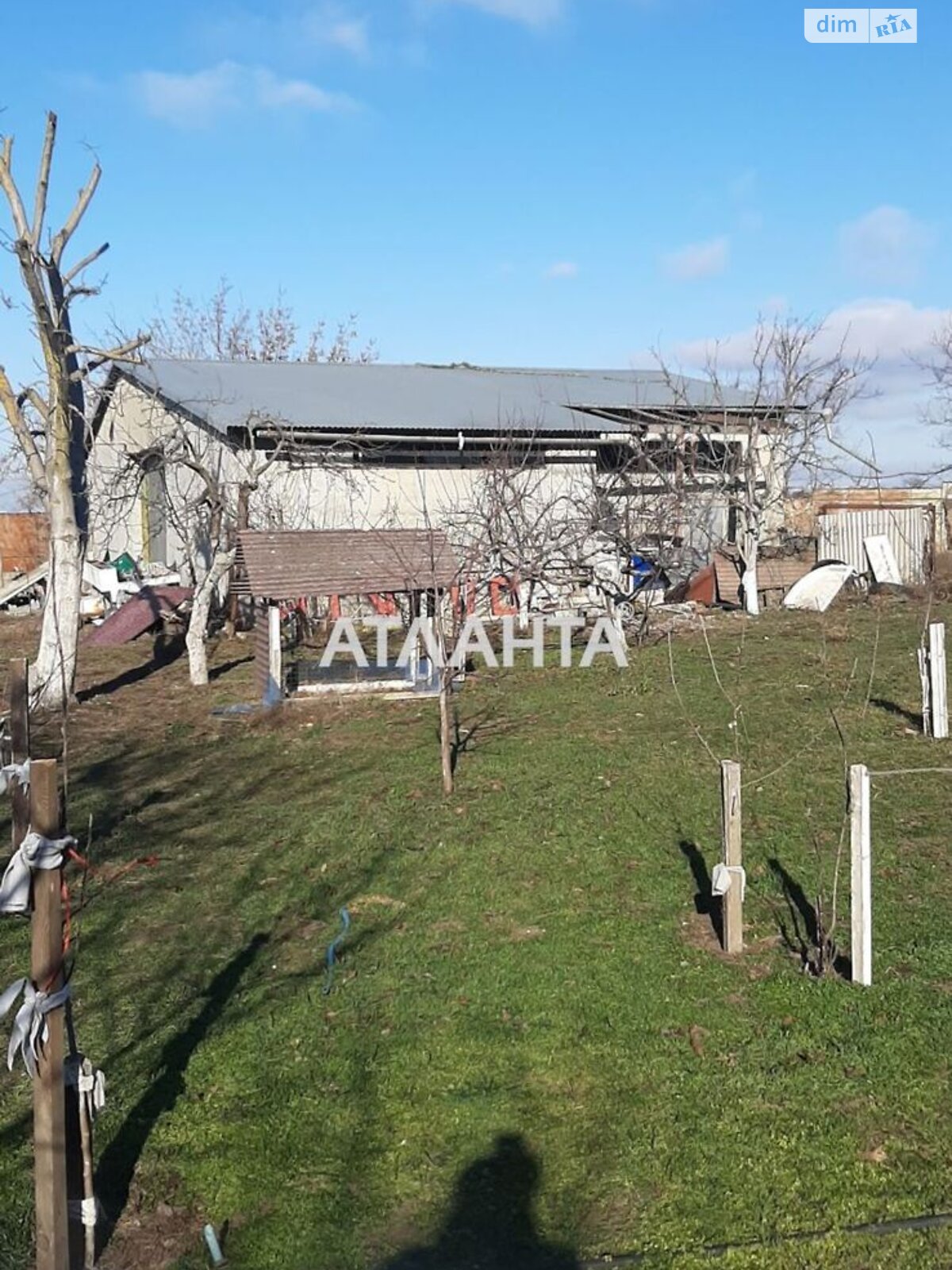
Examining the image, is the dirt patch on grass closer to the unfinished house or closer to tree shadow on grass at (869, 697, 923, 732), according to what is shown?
tree shadow on grass at (869, 697, 923, 732)

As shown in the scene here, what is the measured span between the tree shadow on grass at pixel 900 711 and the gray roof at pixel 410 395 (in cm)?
1017

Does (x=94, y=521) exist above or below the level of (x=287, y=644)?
above

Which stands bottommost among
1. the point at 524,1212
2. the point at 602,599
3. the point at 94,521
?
the point at 524,1212

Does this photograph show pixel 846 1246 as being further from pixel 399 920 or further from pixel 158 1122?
pixel 399 920

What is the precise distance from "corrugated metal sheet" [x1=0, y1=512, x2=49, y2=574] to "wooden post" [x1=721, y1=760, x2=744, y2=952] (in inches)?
1024

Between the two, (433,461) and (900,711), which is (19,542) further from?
(900,711)

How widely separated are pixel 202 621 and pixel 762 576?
10.1 metres

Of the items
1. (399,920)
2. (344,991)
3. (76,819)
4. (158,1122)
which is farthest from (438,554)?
(158,1122)

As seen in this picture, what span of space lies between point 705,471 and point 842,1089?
679 inches

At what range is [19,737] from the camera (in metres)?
4.00

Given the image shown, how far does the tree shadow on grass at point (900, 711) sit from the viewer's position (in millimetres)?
9906

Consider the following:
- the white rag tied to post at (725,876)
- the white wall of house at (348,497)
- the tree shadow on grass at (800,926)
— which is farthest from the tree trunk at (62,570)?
the white rag tied to post at (725,876)

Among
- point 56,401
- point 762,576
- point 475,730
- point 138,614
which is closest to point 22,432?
point 56,401

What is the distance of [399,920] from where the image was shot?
21.1ft
